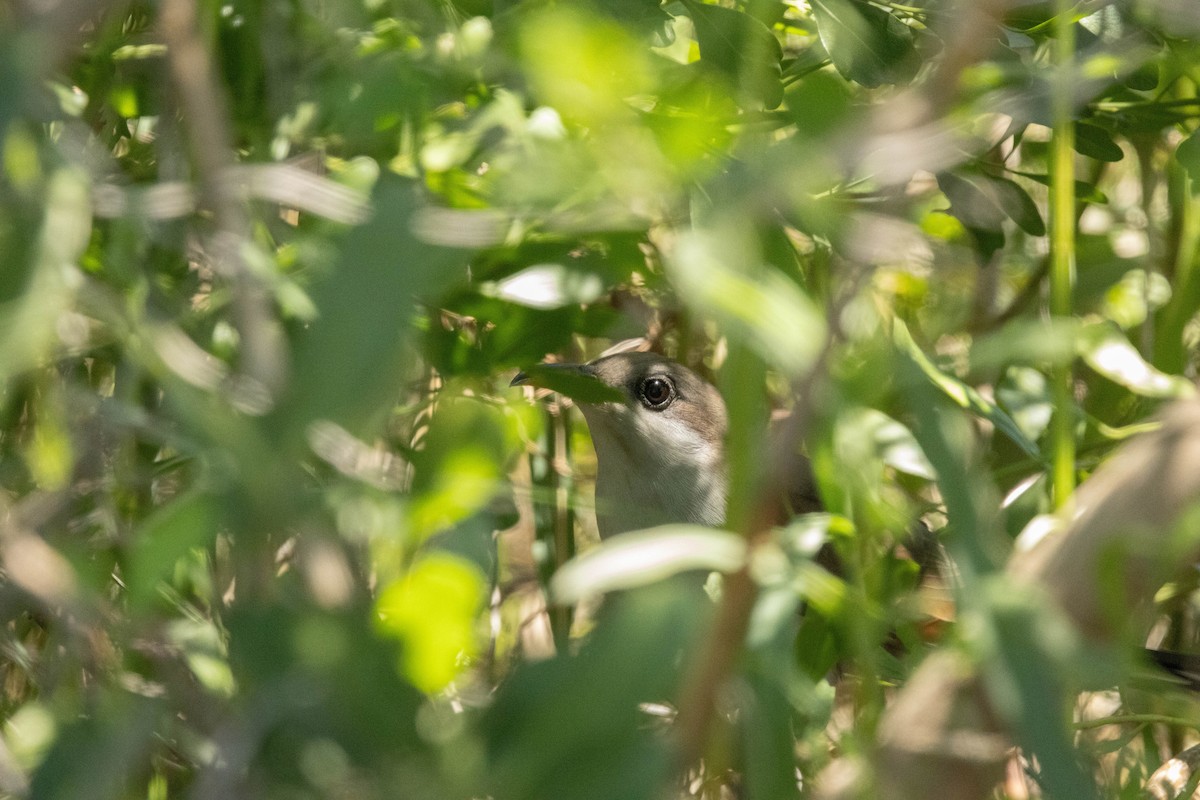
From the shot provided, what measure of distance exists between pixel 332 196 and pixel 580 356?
9.46 ft

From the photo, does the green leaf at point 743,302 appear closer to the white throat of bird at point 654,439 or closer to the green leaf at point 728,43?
the green leaf at point 728,43

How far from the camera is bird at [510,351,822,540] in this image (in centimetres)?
445

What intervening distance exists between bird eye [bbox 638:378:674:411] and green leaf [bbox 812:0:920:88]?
6.98 ft

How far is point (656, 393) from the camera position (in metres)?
4.62

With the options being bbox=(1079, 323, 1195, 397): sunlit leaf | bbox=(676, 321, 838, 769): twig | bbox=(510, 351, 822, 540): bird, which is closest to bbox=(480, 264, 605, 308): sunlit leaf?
bbox=(1079, 323, 1195, 397): sunlit leaf

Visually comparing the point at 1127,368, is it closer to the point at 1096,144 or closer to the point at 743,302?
the point at 1096,144

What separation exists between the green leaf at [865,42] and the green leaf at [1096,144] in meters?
0.64

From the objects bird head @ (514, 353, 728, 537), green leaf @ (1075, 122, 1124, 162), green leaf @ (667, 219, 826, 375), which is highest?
green leaf @ (667, 219, 826, 375)

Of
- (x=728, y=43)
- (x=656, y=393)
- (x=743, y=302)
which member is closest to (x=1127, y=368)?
(x=728, y=43)

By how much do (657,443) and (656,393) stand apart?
0.60 feet

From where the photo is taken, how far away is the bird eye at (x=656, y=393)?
460 centimetres

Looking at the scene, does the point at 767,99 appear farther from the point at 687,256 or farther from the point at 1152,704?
the point at 1152,704

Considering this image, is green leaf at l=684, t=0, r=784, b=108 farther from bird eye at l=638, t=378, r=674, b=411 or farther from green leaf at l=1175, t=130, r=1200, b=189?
bird eye at l=638, t=378, r=674, b=411

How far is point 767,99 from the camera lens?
2350mm
